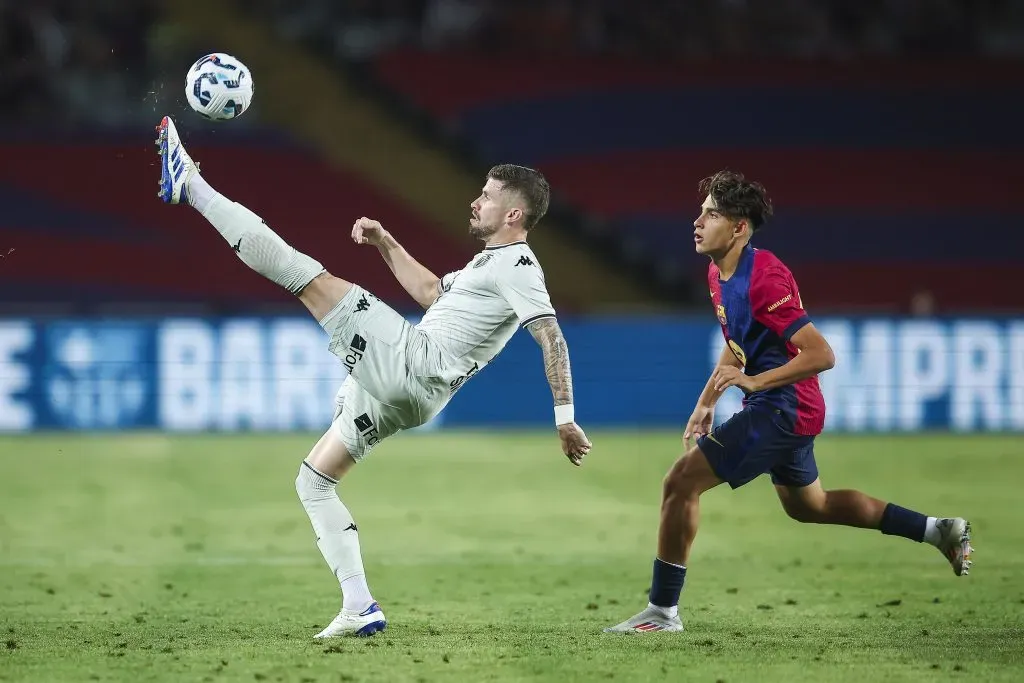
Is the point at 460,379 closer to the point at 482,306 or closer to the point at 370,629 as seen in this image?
the point at 482,306

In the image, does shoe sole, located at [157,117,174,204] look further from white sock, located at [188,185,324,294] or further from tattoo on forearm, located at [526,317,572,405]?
tattoo on forearm, located at [526,317,572,405]

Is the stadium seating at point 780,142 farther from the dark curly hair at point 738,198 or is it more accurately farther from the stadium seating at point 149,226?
the dark curly hair at point 738,198

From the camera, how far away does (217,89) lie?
765 cm

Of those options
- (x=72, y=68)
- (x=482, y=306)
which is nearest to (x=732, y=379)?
(x=482, y=306)

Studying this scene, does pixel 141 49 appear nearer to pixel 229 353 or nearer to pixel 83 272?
pixel 83 272

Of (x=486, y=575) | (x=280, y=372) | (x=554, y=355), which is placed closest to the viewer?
(x=554, y=355)

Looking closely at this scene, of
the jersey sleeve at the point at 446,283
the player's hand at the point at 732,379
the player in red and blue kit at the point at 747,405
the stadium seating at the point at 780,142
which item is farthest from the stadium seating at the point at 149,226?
the player's hand at the point at 732,379

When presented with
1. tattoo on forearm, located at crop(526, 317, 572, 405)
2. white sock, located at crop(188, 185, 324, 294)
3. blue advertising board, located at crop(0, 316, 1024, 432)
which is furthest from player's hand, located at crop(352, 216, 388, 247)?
blue advertising board, located at crop(0, 316, 1024, 432)

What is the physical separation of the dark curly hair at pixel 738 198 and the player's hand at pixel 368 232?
5.51 feet

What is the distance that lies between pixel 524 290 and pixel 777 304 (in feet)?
4.03

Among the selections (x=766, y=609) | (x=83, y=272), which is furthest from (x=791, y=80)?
(x=766, y=609)

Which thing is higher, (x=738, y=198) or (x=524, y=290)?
(x=738, y=198)

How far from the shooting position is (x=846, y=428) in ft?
62.5

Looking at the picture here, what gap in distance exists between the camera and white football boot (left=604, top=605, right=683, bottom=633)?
7348 millimetres
